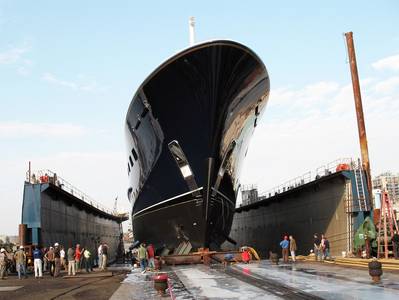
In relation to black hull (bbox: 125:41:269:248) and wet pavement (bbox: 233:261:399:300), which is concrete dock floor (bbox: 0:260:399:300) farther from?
black hull (bbox: 125:41:269:248)

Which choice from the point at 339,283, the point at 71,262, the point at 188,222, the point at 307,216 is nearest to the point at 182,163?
the point at 188,222

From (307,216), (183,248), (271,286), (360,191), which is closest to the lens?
(271,286)

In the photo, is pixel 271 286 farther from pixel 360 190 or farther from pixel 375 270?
pixel 360 190

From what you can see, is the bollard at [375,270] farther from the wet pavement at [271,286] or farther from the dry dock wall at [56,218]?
the dry dock wall at [56,218]

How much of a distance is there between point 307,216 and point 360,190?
577cm

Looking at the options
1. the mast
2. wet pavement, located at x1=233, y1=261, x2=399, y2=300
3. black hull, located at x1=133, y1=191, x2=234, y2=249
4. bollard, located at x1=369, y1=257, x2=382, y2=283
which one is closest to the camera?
wet pavement, located at x1=233, y1=261, x2=399, y2=300

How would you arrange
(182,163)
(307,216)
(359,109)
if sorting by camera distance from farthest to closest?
(307,216) < (359,109) < (182,163)

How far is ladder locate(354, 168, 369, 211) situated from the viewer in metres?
19.6

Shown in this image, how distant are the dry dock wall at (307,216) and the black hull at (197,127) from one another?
17.6ft

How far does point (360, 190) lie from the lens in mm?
20016

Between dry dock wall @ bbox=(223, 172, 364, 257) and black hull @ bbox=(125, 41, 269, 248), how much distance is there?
5.37 metres

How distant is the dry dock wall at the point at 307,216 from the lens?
20547 mm

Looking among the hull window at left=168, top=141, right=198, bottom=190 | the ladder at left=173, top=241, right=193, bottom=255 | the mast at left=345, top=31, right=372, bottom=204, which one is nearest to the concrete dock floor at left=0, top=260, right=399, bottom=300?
the ladder at left=173, top=241, right=193, bottom=255

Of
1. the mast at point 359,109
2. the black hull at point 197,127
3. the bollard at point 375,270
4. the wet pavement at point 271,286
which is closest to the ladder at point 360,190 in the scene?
the mast at point 359,109
